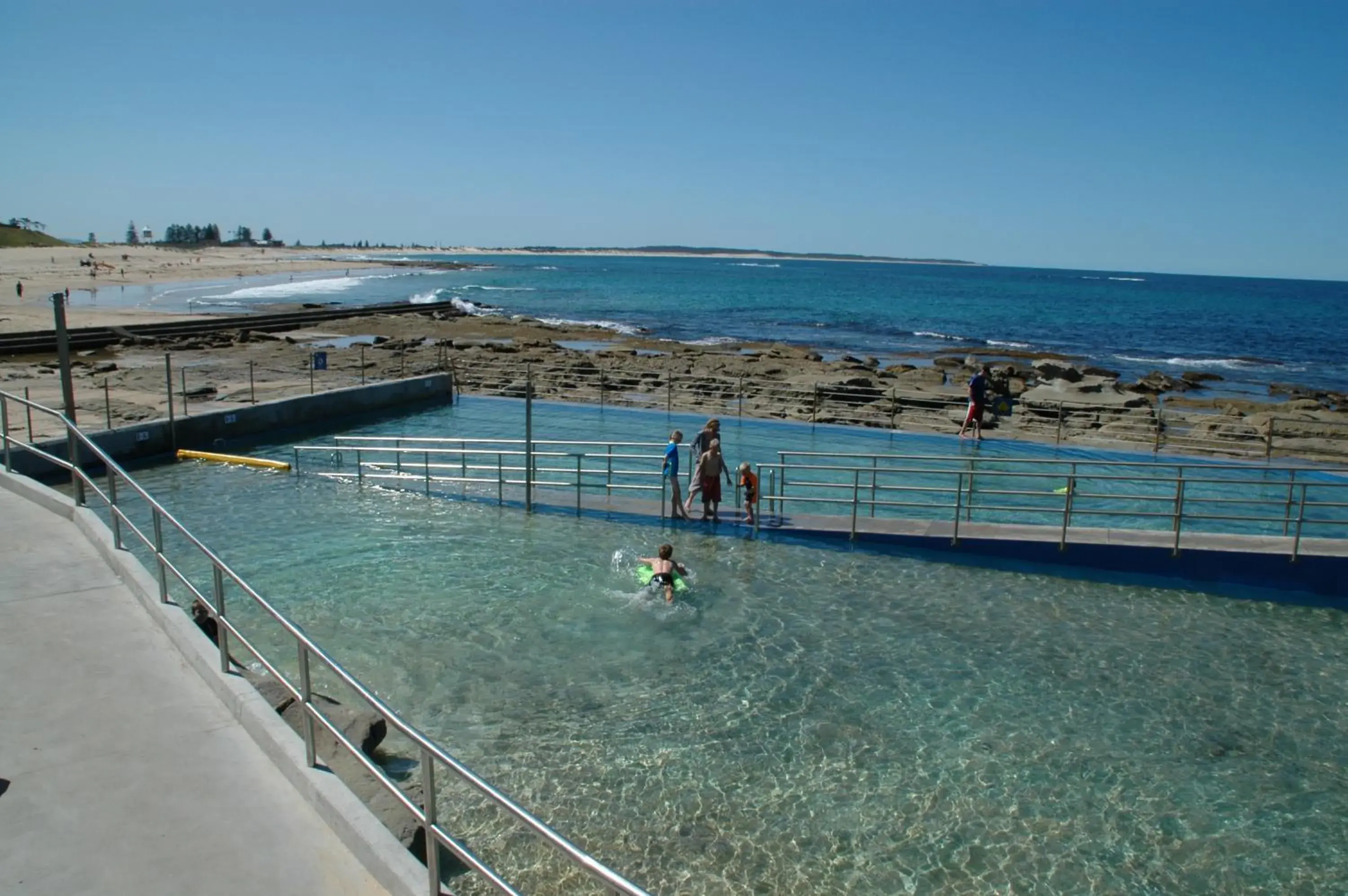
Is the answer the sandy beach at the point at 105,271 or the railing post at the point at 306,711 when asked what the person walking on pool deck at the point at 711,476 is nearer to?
the railing post at the point at 306,711

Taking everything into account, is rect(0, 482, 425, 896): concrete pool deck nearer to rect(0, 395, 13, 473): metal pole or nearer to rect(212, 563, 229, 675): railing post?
rect(212, 563, 229, 675): railing post

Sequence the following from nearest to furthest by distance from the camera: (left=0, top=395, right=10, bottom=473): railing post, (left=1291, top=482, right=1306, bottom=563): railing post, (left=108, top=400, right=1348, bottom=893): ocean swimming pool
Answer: (left=108, top=400, right=1348, bottom=893): ocean swimming pool → (left=0, top=395, right=10, bottom=473): railing post → (left=1291, top=482, right=1306, bottom=563): railing post

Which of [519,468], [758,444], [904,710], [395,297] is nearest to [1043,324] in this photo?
[395,297]

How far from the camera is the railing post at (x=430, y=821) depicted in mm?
3939

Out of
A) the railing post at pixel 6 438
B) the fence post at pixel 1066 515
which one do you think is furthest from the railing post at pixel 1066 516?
the railing post at pixel 6 438

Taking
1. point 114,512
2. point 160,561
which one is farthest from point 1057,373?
point 160,561

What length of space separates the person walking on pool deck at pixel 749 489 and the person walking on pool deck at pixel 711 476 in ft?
1.22

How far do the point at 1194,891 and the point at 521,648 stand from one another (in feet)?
21.3

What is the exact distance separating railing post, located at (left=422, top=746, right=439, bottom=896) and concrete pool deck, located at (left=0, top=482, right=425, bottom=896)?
0.20m

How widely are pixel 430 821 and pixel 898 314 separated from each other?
94.0 meters

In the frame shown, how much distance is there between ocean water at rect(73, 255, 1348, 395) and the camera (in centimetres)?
5888

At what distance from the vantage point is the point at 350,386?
27.6 meters

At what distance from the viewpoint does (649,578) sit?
12500 millimetres

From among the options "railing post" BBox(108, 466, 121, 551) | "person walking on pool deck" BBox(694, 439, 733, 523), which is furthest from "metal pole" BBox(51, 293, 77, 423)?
"person walking on pool deck" BBox(694, 439, 733, 523)
